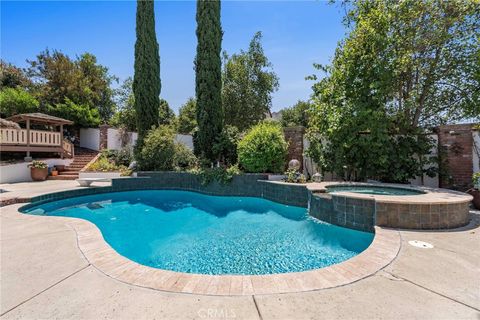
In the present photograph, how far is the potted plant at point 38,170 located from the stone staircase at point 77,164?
58cm

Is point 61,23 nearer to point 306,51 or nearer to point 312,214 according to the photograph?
point 306,51

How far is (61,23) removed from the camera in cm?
1034

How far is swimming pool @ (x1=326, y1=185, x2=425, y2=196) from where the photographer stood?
6.45 meters

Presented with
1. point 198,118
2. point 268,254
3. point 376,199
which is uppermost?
point 198,118

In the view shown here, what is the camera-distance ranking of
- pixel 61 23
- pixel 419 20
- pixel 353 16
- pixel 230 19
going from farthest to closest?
1. pixel 230 19
2. pixel 61 23
3. pixel 353 16
4. pixel 419 20

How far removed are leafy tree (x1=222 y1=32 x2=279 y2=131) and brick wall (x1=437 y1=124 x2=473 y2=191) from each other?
11358 millimetres

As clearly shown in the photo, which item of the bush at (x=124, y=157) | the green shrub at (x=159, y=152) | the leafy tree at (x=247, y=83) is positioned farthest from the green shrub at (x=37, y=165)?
the leafy tree at (x=247, y=83)

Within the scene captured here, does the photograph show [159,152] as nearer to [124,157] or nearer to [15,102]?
[124,157]

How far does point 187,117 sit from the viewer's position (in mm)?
23188

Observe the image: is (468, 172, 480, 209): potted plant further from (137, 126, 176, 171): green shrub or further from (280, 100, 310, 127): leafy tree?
(280, 100, 310, 127): leafy tree

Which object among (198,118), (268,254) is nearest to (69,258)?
(268,254)

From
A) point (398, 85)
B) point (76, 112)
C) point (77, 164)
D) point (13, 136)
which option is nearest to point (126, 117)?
point (76, 112)

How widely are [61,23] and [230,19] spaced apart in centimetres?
799

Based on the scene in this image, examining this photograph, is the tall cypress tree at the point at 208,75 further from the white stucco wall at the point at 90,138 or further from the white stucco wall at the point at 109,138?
the white stucco wall at the point at 90,138
